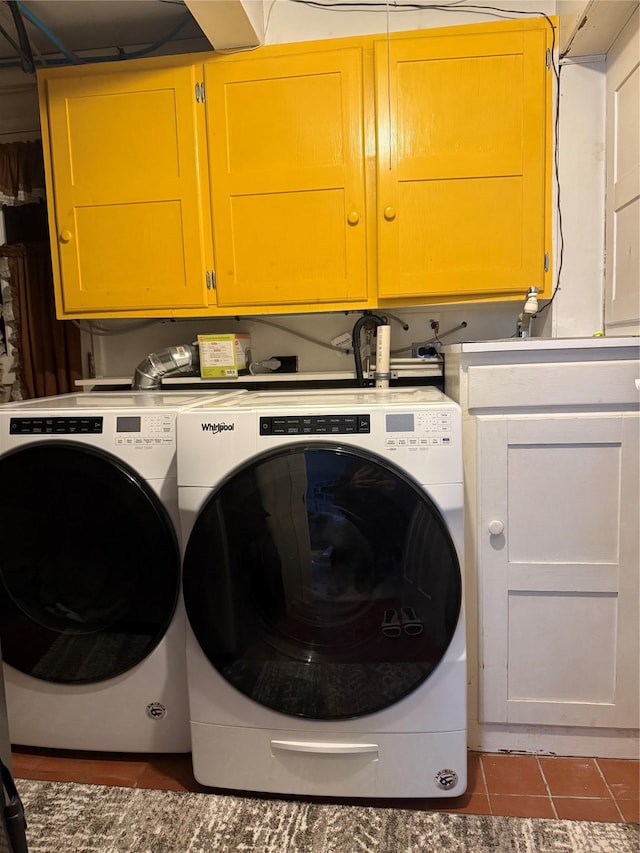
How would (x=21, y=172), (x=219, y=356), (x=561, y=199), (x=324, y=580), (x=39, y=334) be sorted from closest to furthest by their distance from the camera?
(x=324, y=580), (x=561, y=199), (x=219, y=356), (x=21, y=172), (x=39, y=334)

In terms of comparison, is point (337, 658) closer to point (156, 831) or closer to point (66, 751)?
point (156, 831)

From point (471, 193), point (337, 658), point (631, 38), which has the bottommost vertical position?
point (337, 658)

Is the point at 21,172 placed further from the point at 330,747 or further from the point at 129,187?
the point at 330,747

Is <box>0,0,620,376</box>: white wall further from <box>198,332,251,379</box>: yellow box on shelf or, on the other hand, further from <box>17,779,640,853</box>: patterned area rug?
<box>17,779,640,853</box>: patterned area rug

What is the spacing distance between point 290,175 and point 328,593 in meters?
1.36

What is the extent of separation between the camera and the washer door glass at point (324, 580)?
48.0 inches

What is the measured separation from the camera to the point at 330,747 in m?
1.29

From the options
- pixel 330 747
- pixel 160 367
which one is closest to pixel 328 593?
pixel 330 747

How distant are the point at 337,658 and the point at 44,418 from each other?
0.95 m

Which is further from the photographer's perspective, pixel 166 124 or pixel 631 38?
pixel 166 124

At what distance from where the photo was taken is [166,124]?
6.15ft

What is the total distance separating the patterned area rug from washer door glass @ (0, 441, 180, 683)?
32 cm

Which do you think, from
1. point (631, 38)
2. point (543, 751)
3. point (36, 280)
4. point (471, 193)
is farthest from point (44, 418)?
point (631, 38)

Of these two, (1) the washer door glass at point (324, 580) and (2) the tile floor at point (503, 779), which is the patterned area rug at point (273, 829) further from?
(1) the washer door glass at point (324, 580)
